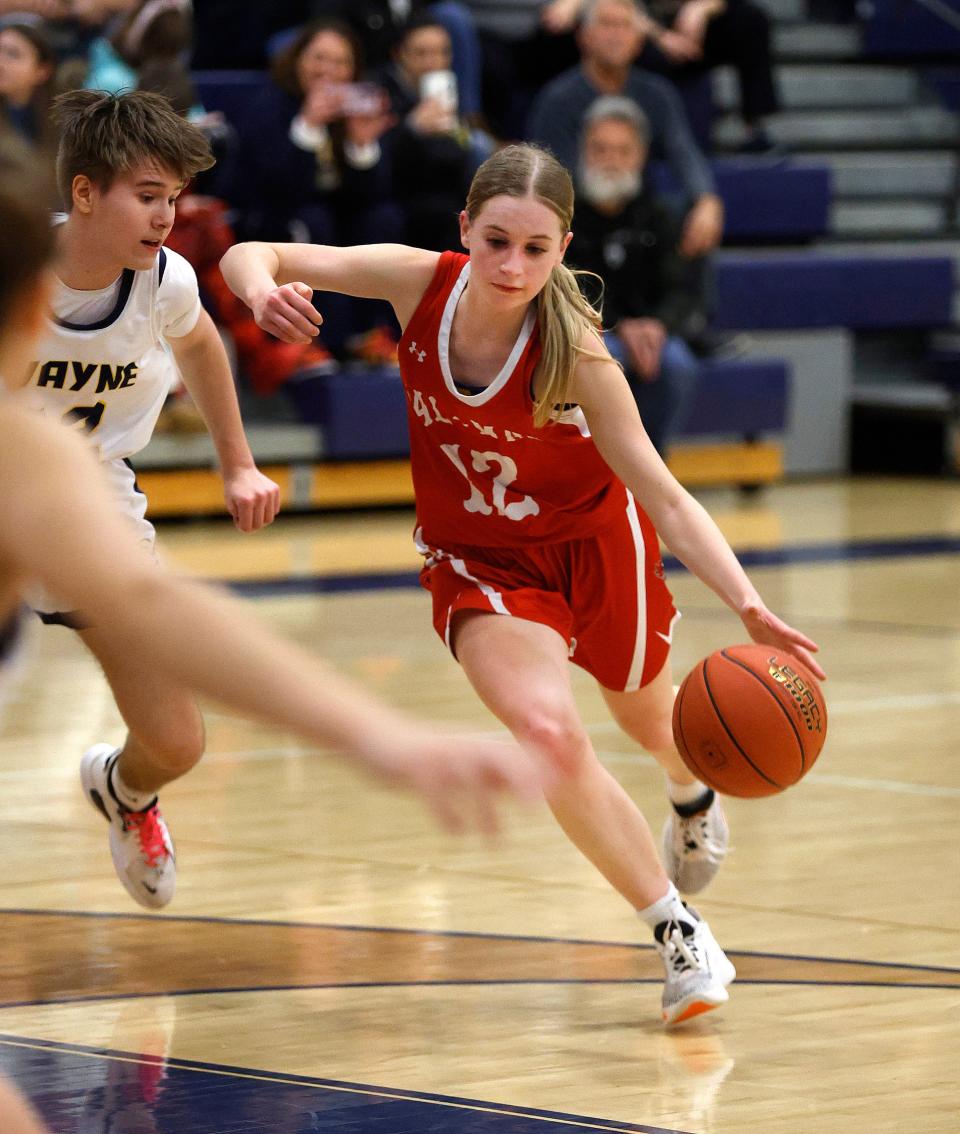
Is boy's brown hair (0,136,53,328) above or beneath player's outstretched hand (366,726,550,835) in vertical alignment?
above

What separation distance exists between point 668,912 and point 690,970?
14cm

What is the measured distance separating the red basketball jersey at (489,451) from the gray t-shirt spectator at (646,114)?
22.6ft

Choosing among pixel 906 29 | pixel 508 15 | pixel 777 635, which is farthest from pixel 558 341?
pixel 906 29

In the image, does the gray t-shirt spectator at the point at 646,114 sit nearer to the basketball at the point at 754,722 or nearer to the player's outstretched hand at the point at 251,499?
the player's outstretched hand at the point at 251,499

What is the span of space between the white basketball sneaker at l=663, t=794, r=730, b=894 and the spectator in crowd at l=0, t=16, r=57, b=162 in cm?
602

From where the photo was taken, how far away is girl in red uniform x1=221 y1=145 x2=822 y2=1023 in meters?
3.64

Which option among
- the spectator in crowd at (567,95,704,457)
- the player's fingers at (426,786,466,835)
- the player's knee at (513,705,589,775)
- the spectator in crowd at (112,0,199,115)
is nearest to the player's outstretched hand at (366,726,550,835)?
the player's fingers at (426,786,466,835)

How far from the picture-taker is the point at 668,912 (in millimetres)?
3652

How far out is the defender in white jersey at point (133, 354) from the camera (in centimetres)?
386

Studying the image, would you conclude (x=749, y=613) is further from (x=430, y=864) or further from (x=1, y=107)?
(x=1, y=107)

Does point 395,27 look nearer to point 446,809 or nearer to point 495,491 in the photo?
point 495,491

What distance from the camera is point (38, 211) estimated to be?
173cm

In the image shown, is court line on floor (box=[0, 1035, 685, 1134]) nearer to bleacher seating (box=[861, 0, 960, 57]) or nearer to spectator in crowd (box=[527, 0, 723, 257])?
spectator in crowd (box=[527, 0, 723, 257])

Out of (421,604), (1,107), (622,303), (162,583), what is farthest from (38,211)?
(622,303)
